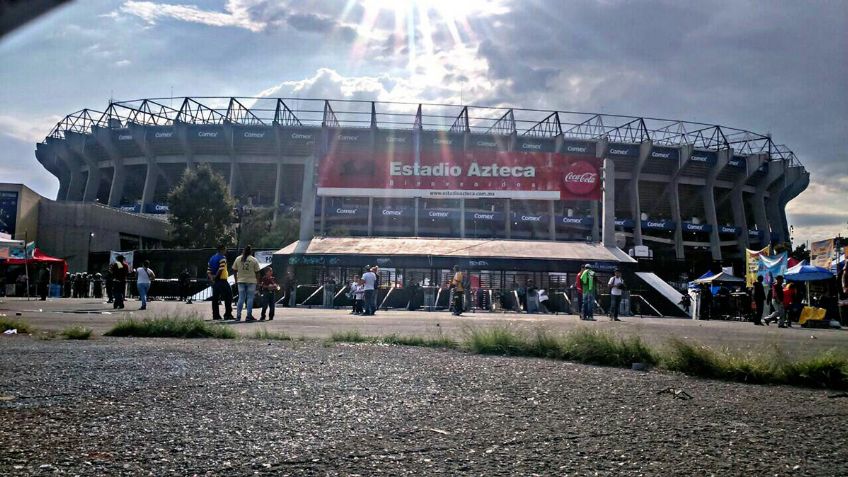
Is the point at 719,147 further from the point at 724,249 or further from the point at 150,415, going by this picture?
the point at 150,415

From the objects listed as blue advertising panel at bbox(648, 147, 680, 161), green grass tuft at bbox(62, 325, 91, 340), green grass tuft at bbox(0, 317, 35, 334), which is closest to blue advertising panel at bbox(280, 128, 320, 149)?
blue advertising panel at bbox(648, 147, 680, 161)

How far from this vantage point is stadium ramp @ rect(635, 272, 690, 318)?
30.1 m

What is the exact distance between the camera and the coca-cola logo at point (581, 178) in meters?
39.1

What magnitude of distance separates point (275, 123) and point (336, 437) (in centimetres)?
6944

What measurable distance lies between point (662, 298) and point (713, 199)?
172ft

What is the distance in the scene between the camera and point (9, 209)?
45781mm

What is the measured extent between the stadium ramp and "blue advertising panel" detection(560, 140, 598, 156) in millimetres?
40363

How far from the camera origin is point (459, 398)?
16.9 ft

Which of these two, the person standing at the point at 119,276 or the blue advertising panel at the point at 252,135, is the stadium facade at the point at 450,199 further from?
the person standing at the point at 119,276

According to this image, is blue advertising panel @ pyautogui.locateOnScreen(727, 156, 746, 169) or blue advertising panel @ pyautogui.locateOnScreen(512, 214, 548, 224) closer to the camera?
blue advertising panel @ pyautogui.locateOnScreen(512, 214, 548, 224)

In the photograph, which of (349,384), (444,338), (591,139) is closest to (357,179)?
(444,338)

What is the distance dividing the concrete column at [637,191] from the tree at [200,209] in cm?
4318

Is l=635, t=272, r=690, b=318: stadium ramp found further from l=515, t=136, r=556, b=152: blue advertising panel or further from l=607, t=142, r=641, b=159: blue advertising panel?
l=607, t=142, r=641, b=159: blue advertising panel

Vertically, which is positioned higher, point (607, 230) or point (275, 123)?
point (275, 123)
